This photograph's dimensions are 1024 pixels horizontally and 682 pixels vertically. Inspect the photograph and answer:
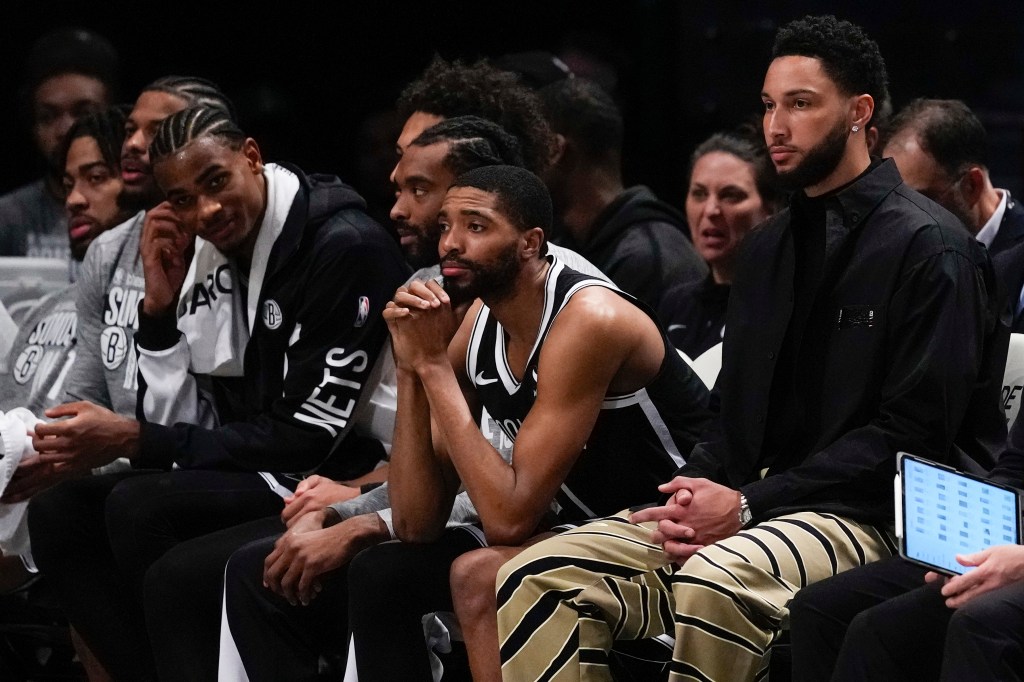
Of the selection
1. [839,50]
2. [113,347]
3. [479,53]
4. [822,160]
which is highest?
[839,50]

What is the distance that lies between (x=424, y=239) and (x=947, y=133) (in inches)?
52.3

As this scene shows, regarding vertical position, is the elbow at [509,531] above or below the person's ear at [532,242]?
below

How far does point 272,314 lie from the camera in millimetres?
3680

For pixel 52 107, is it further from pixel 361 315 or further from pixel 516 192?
pixel 516 192

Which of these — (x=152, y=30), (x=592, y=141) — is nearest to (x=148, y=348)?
(x=592, y=141)

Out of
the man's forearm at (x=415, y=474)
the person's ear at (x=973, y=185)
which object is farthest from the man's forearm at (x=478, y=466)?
the person's ear at (x=973, y=185)

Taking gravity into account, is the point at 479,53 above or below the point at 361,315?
above

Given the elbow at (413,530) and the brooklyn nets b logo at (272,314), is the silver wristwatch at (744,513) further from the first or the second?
the brooklyn nets b logo at (272,314)

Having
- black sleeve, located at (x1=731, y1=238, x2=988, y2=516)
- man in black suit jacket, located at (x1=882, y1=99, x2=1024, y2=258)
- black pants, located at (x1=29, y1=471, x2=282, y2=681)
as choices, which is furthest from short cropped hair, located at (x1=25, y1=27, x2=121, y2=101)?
black sleeve, located at (x1=731, y1=238, x2=988, y2=516)

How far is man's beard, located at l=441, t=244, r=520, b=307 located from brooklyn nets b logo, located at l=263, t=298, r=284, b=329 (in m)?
0.67

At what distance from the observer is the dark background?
17.0ft

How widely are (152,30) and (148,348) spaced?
2.93 metres

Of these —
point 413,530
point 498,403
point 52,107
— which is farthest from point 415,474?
point 52,107

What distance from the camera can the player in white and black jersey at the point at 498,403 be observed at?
2.97 metres
